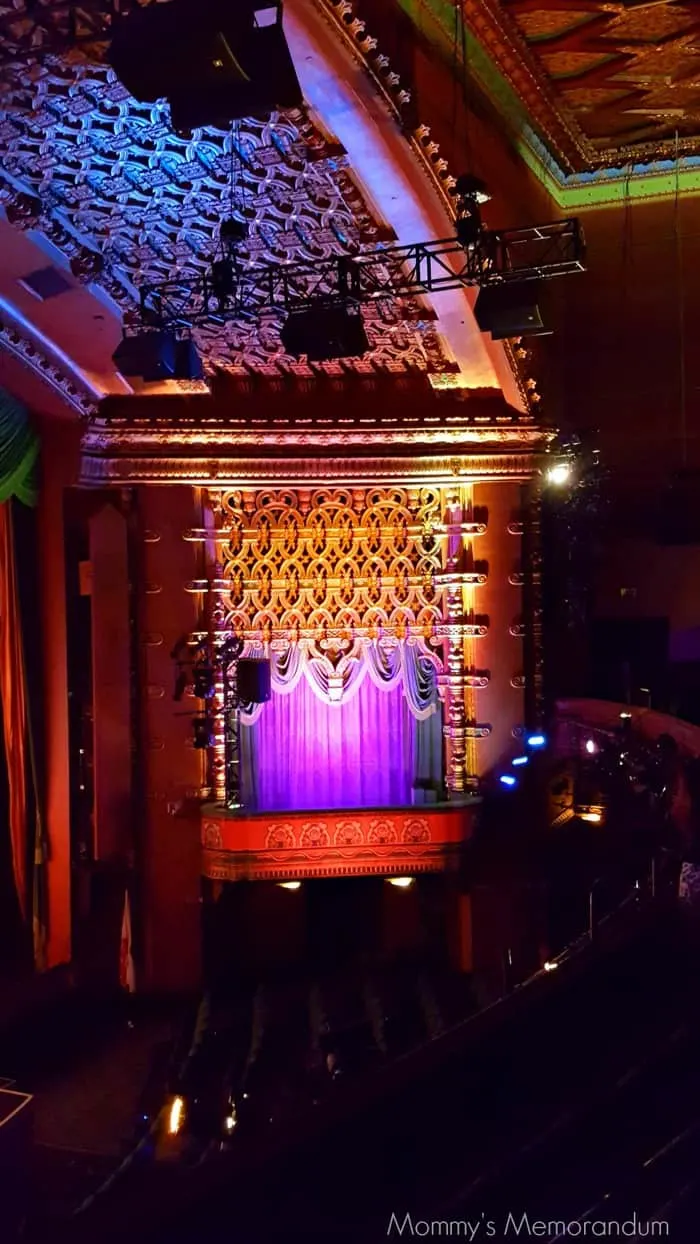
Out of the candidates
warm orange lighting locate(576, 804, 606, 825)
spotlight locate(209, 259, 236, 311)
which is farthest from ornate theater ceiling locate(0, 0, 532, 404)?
warm orange lighting locate(576, 804, 606, 825)

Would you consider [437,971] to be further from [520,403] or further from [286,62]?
[286,62]

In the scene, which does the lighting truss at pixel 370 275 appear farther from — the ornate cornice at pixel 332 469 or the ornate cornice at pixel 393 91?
the ornate cornice at pixel 332 469

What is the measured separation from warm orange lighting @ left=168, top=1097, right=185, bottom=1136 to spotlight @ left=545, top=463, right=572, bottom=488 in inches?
270

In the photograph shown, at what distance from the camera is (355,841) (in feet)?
31.0

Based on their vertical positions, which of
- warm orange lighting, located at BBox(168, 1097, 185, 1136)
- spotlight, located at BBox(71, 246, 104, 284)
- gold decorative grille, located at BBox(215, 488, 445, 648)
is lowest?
warm orange lighting, located at BBox(168, 1097, 185, 1136)

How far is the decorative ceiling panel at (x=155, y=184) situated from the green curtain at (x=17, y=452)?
54.4 inches

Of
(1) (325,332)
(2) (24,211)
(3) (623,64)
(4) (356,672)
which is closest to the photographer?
(1) (325,332)

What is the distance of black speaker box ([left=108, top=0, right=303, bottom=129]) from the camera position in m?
4.08

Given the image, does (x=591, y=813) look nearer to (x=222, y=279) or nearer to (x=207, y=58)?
(x=222, y=279)

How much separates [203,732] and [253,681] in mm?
750

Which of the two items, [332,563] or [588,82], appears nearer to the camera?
[588,82]

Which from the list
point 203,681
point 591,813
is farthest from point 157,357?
point 591,813

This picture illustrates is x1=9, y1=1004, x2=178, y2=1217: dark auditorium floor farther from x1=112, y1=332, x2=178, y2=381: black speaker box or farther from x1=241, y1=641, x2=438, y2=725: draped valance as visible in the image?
x1=112, y1=332, x2=178, y2=381: black speaker box

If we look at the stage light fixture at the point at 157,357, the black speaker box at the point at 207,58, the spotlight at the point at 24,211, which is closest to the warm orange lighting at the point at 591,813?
the stage light fixture at the point at 157,357
